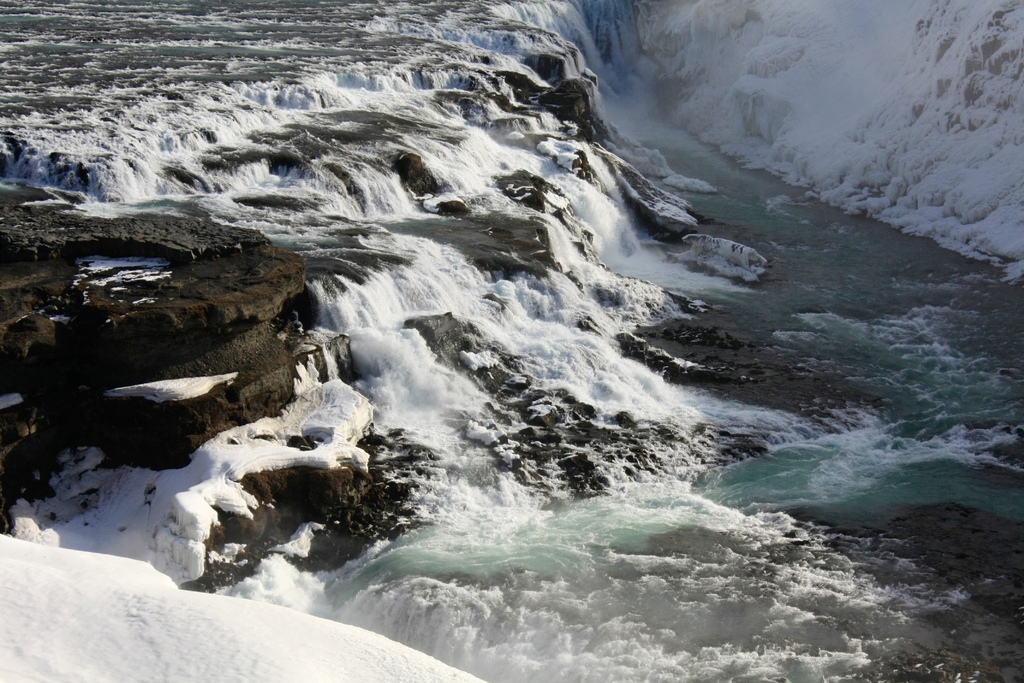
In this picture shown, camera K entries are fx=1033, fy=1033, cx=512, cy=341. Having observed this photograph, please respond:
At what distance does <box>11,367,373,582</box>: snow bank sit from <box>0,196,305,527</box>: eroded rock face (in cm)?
15

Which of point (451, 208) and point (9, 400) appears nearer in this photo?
point (9, 400)

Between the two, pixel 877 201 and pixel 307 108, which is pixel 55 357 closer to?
pixel 307 108

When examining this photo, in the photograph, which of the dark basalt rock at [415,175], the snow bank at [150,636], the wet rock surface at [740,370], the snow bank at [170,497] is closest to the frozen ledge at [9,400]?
the snow bank at [170,497]

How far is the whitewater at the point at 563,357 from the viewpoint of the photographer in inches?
333

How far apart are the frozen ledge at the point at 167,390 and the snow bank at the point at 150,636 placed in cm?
282

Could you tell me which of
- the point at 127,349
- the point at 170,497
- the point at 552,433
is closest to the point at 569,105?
the point at 552,433

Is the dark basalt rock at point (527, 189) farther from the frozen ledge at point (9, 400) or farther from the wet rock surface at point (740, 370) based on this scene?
the frozen ledge at point (9, 400)

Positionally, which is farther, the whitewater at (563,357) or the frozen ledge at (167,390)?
the frozen ledge at (167,390)

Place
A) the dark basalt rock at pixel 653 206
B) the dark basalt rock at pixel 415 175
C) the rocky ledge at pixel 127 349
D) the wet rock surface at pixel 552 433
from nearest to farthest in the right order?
the rocky ledge at pixel 127 349
the wet rock surface at pixel 552 433
the dark basalt rock at pixel 415 175
the dark basalt rock at pixel 653 206

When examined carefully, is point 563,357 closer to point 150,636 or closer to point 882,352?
point 882,352

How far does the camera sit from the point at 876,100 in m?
26.2

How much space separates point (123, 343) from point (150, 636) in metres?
4.60

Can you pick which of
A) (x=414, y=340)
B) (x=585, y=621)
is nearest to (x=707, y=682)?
(x=585, y=621)

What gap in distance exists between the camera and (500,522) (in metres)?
10.0
